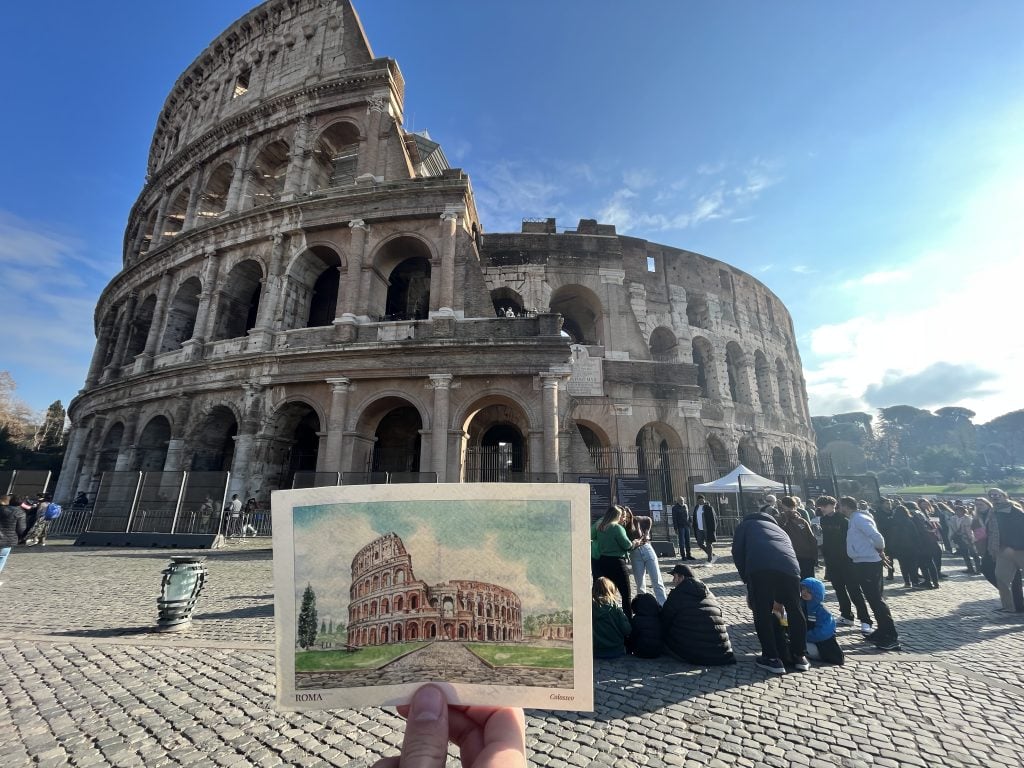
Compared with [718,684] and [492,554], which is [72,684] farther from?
[718,684]

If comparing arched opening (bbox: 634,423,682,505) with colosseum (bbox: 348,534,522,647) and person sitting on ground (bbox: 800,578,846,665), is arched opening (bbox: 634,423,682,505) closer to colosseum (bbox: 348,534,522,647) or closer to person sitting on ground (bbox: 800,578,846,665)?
person sitting on ground (bbox: 800,578,846,665)

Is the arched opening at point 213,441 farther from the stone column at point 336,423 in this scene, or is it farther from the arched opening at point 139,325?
the arched opening at point 139,325

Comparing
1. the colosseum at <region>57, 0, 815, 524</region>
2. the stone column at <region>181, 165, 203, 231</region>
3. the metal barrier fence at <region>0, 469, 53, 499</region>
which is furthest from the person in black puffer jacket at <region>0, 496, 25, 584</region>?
the metal barrier fence at <region>0, 469, 53, 499</region>

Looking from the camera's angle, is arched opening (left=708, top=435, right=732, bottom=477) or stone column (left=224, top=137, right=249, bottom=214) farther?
arched opening (left=708, top=435, right=732, bottom=477)

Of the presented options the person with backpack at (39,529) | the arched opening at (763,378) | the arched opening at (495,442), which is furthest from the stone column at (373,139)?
the arched opening at (763,378)

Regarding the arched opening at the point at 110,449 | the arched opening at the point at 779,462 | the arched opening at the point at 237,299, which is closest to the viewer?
the arched opening at the point at 237,299

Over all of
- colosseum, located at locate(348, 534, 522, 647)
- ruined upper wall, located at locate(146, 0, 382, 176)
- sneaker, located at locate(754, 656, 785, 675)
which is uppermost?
ruined upper wall, located at locate(146, 0, 382, 176)

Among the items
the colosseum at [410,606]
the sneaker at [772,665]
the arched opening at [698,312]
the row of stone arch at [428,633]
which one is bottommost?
the sneaker at [772,665]
